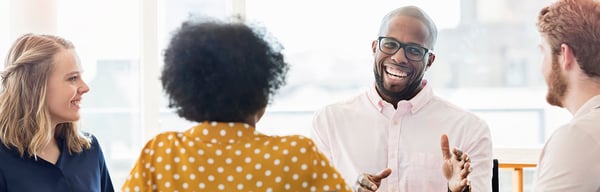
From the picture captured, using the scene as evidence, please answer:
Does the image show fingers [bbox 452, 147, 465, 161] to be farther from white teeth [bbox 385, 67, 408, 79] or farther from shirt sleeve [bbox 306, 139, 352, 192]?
shirt sleeve [bbox 306, 139, 352, 192]

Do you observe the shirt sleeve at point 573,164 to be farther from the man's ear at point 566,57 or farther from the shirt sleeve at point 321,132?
the shirt sleeve at point 321,132

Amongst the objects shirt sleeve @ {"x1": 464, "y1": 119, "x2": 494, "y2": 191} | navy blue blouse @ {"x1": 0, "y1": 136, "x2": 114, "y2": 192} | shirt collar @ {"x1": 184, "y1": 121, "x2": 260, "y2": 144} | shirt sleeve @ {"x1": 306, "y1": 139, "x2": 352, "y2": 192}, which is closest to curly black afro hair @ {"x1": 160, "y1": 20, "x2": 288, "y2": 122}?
shirt collar @ {"x1": 184, "y1": 121, "x2": 260, "y2": 144}

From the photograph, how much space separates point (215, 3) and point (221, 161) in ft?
8.08

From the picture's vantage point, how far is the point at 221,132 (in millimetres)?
1492

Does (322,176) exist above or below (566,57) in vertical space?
below

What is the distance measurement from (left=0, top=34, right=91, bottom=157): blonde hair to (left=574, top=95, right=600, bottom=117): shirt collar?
55.8 inches

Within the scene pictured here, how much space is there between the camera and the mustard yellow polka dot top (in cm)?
146

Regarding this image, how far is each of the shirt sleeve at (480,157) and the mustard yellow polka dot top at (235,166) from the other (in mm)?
981

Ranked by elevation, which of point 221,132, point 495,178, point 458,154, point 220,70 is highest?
point 220,70

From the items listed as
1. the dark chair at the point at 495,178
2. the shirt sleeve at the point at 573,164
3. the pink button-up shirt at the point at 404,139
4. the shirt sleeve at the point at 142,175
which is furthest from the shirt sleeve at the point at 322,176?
the dark chair at the point at 495,178

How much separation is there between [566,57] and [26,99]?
4.74 feet

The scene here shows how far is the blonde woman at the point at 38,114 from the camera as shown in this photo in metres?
2.15

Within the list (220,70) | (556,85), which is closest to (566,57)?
(556,85)

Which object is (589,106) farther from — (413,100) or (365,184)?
(413,100)
